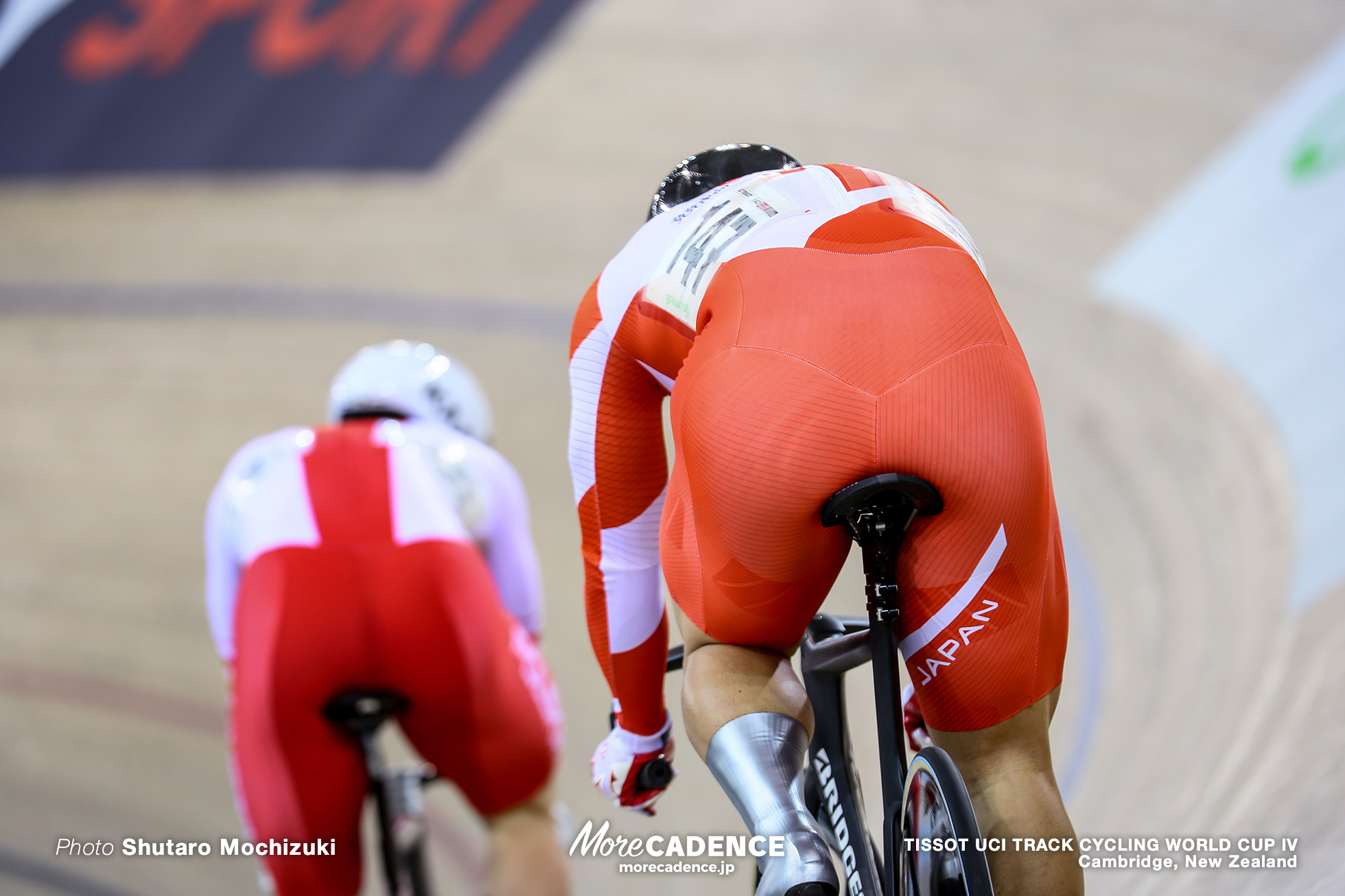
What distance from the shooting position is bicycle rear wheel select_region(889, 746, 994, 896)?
1.49 metres

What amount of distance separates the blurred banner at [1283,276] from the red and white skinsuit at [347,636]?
2135 mm

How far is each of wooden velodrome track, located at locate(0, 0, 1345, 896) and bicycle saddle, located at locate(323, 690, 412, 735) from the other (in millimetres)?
1249

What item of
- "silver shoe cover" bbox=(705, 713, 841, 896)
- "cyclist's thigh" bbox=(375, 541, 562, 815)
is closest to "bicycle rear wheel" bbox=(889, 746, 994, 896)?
"silver shoe cover" bbox=(705, 713, 841, 896)

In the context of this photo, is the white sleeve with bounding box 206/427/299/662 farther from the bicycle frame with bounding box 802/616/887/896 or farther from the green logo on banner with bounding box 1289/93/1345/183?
the green logo on banner with bounding box 1289/93/1345/183

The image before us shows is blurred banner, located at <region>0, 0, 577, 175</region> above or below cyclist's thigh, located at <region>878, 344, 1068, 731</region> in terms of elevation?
above

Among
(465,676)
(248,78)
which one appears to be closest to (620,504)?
(465,676)

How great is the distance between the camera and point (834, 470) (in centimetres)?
154

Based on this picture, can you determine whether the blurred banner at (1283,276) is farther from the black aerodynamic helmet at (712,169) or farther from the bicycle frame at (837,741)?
the black aerodynamic helmet at (712,169)

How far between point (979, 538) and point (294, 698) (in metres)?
1.58

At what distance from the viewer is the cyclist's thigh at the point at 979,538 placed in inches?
60.2

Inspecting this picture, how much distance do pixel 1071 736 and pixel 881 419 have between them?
2226 millimetres

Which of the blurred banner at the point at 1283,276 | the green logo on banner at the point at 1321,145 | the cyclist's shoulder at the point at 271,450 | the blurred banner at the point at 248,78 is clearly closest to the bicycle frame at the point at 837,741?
the cyclist's shoulder at the point at 271,450

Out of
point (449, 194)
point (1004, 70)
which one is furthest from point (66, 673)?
point (1004, 70)

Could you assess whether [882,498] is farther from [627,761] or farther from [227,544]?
[227,544]
